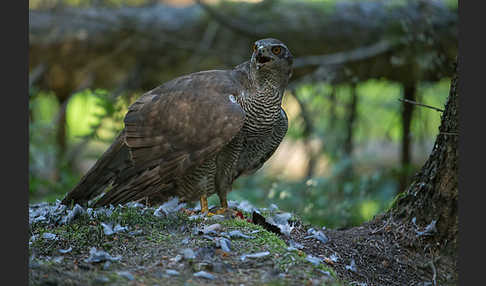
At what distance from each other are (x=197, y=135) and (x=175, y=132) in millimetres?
188

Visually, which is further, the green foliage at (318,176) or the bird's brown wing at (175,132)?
the green foliage at (318,176)

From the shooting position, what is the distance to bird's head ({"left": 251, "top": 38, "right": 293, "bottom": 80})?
379 cm

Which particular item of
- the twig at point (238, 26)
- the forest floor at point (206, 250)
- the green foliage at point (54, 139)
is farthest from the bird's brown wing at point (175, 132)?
the twig at point (238, 26)

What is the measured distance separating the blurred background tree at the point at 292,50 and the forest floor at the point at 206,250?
260 centimetres

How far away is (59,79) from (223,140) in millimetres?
5211

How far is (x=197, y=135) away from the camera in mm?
3615

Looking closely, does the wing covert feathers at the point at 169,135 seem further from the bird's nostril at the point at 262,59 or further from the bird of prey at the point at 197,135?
the bird's nostril at the point at 262,59

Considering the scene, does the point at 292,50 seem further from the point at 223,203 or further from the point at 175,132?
the point at 175,132

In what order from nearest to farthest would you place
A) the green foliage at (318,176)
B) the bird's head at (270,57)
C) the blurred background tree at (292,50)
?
the bird's head at (270,57)
the green foliage at (318,176)
the blurred background tree at (292,50)

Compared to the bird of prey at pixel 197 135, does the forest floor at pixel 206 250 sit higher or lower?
lower

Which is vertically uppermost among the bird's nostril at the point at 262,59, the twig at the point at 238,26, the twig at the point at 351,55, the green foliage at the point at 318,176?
the twig at the point at 238,26

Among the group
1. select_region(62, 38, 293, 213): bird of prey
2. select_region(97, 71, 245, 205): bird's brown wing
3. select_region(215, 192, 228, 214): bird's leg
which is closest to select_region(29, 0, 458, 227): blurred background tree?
select_region(215, 192, 228, 214): bird's leg

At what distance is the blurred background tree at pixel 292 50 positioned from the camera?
6.67 metres

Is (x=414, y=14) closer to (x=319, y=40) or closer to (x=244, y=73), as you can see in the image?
(x=319, y=40)
